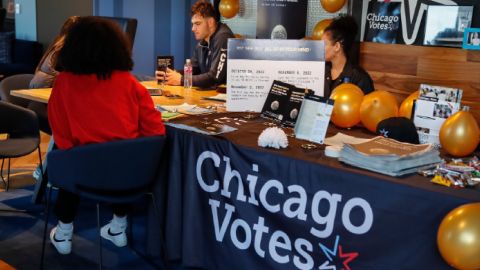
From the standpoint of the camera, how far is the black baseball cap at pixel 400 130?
2492 mm

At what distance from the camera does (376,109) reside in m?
2.67

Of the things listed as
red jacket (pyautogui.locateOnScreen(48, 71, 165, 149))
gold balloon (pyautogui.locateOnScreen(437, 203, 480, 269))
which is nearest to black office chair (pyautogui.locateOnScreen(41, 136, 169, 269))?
red jacket (pyautogui.locateOnScreen(48, 71, 165, 149))

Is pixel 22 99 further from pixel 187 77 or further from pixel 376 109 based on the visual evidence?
pixel 376 109

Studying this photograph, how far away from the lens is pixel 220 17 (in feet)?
17.7

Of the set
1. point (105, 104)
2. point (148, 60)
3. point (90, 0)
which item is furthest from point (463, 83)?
point (90, 0)

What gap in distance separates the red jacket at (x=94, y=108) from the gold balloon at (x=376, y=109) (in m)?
1.04

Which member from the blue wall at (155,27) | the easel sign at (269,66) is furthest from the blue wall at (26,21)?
the easel sign at (269,66)

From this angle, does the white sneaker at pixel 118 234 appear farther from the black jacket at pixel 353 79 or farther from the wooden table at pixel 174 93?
the black jacket at pixel 353 79

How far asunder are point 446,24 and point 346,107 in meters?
1.68

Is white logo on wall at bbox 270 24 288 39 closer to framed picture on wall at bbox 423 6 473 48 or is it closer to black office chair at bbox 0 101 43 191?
framed picture on wall at bbox 423 6 473 48

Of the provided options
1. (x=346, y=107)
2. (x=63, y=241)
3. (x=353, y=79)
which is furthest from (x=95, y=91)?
(x=353, y=79)

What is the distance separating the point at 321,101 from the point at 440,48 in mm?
1962

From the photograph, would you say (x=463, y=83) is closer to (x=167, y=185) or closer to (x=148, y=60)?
(x=167, y=185)

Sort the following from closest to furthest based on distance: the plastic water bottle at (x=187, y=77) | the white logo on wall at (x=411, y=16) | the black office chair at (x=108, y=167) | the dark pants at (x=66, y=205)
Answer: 1. the black office chair at (x=108, y=167)
2. the dark pants at (x=66, y=205)
3. the plastic water bottle at (x=187, y=77)
4. the white logo on wall at (x=411, y=16)
